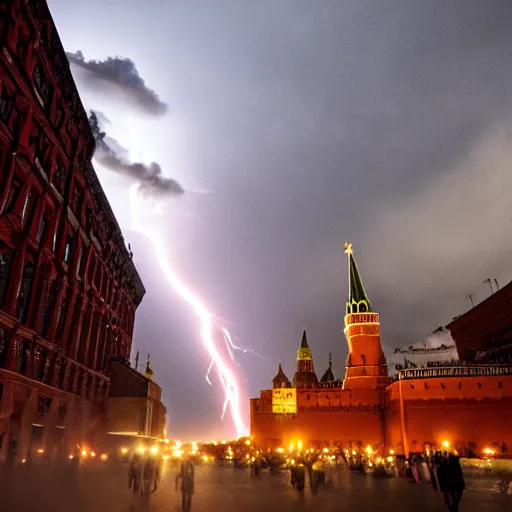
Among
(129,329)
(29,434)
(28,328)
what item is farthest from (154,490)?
(129,329)

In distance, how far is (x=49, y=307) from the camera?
2512cm

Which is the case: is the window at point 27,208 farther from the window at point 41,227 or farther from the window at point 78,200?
the window at point 78,200

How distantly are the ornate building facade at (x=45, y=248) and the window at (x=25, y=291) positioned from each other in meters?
0.05

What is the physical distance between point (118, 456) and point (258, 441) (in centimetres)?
2048

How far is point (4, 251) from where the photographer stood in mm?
19344

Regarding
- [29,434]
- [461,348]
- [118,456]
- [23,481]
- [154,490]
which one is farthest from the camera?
[461,348]

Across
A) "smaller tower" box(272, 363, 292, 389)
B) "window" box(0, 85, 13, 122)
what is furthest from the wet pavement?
"smaller tower" box(272, 363, 292, 389)

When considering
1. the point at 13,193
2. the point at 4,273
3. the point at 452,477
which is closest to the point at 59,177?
the point at 13,193

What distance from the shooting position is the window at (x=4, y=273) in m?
19.1

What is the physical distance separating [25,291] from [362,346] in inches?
1632

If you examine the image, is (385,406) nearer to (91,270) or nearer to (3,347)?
(91,270)

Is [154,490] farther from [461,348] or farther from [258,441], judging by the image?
[461,348]

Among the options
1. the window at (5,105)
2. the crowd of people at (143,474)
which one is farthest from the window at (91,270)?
the crowd of people at (143,474)

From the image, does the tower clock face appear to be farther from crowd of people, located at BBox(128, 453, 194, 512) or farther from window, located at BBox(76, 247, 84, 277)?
crowd of people, located at BBox(128, 453, 194, 512)
